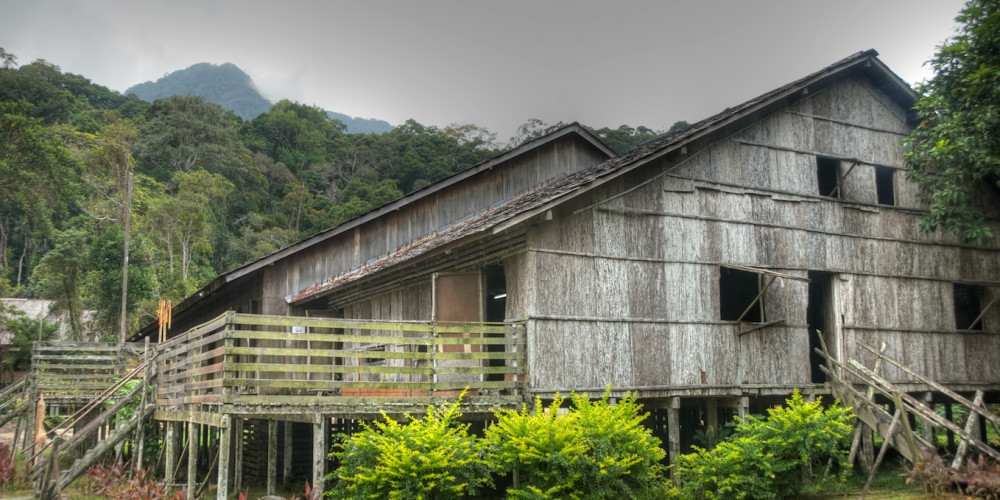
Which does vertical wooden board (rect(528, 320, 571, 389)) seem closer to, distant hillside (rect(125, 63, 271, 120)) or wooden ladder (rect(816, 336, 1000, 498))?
wooden ladder (rect(816, 336, 1000, 498))

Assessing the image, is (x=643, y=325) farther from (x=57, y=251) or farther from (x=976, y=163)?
(x=57, y=251)

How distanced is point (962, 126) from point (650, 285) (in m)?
7.08

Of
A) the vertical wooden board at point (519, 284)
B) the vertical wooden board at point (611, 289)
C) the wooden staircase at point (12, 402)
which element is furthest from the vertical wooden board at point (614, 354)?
the wooden staircase at point (12, 402)

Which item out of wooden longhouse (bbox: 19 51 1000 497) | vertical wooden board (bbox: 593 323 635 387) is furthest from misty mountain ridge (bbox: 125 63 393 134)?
vertical wooden board (bbox: 593 323 635 387)

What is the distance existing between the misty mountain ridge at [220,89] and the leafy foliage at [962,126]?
508 feet

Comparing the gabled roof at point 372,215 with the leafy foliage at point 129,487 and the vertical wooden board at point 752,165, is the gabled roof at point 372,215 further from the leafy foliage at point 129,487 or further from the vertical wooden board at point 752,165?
the vertical wooden board at point 752,165

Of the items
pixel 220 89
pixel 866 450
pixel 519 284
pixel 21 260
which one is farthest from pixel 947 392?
pixel 220 89

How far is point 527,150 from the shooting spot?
21078 mm

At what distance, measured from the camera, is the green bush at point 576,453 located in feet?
38.2

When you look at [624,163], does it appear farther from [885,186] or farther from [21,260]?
[21,260]

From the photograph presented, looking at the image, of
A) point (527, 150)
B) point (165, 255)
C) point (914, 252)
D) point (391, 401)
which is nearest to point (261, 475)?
point (391, 401)

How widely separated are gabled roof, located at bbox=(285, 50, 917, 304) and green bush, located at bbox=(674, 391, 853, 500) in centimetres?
488

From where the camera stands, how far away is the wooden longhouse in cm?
1345

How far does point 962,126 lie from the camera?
16125 mm
